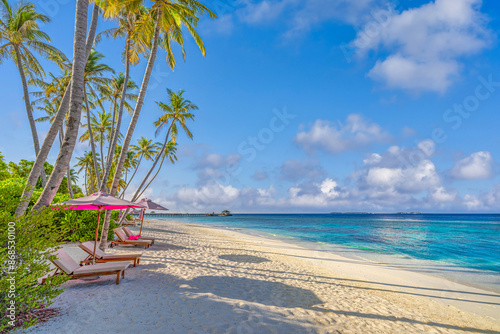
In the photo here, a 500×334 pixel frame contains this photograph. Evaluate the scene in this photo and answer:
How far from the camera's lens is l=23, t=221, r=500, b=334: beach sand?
12.8 feet

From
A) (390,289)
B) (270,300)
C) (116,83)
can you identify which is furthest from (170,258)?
(116,83)

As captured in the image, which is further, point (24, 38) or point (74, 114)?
point (24, 38)

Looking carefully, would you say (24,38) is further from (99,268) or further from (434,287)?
(434,287)

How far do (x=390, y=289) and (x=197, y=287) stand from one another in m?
6.22

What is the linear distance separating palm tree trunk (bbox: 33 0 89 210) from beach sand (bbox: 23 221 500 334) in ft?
7.10

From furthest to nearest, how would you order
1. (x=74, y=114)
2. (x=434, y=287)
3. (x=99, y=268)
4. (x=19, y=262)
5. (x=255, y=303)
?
(x=434, y=287) → (x=99, y=268) → (x=74, y=114) → (x=255, y=303) → (x=19, y=262)

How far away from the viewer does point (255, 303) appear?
4.97 m

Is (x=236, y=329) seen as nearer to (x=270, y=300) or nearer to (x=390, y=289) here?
(x=270, y=300)

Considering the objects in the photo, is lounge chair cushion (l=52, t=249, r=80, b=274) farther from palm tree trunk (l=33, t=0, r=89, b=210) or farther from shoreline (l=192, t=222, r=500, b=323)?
shoreline (l=192, t=222, r=500, b=323)

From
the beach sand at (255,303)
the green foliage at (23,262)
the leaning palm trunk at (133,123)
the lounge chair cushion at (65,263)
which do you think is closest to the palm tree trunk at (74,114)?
the lounge chair cushion at (65,263)

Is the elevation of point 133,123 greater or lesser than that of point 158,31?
lesser

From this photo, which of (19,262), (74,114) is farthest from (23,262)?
(74,114)

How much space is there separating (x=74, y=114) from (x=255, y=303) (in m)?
5.74

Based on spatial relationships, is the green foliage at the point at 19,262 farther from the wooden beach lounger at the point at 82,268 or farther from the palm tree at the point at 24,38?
the palm tree at the point at 24,38
